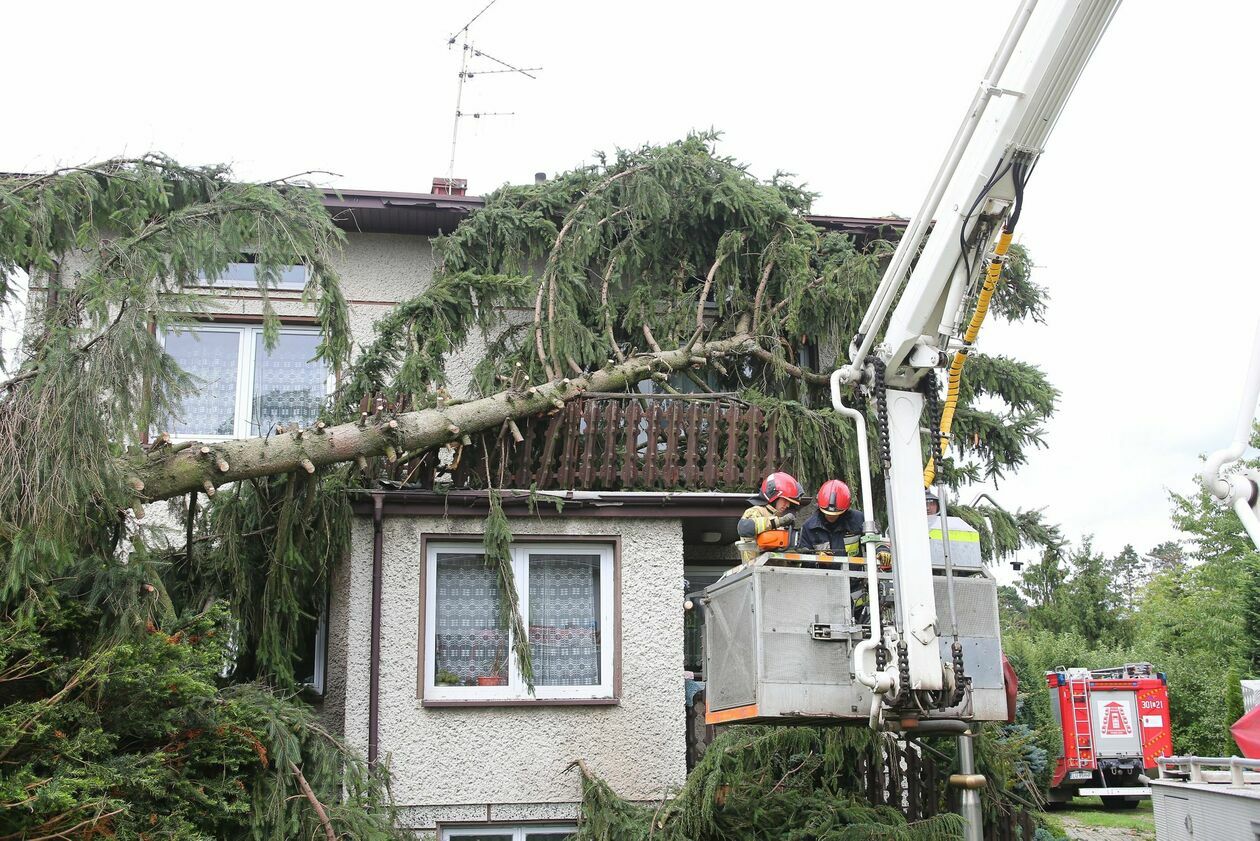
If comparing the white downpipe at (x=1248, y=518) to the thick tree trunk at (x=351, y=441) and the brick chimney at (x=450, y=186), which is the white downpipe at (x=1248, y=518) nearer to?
the thick tree trunk at (x=351, y=441)

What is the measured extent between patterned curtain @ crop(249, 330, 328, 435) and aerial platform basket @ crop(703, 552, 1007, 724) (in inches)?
251

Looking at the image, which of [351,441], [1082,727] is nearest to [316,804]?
[351,441]

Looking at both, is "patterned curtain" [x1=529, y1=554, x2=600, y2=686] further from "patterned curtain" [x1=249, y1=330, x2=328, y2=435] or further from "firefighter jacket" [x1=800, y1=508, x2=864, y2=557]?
"patterned curtain" [x1=249, y1=330, x2=328, y2=435]

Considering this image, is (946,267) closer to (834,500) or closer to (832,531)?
(834,500)

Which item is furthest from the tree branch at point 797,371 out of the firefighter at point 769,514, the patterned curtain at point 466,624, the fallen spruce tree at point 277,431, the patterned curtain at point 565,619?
the firefighter at point 769,514

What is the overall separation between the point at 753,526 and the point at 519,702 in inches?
124

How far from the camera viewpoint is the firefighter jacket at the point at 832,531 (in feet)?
25.7

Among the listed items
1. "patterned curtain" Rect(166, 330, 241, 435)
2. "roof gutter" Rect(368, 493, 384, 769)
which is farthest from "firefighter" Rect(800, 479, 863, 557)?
"patterned curtain" Rect(166, 330, 241, 435)

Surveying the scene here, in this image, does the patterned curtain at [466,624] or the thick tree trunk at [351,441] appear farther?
the patterned curtain at [466,624]

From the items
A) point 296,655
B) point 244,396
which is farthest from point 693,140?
point 296,655

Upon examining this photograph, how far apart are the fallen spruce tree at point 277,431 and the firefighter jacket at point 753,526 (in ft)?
8.42

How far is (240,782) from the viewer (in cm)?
737

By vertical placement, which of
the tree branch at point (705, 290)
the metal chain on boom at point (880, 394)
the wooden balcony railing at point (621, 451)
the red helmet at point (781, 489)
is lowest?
the red helmet at point (781, 489)

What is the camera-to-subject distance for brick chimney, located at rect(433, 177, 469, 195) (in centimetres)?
1439
